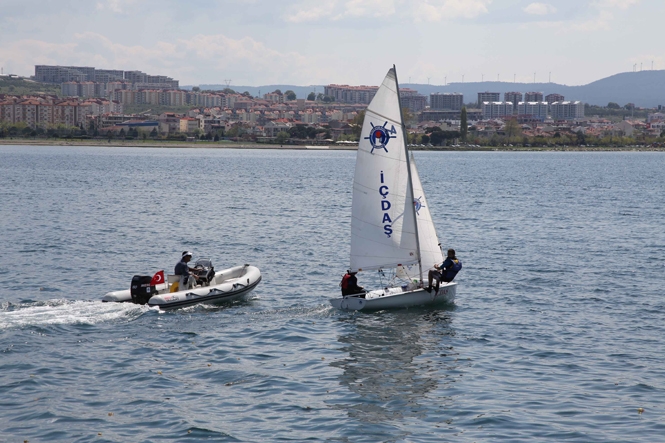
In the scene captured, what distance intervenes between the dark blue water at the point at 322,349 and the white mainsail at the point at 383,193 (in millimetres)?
2486

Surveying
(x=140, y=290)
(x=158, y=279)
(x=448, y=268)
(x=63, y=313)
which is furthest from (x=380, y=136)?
(x=63, y=313)

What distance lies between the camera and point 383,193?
29.3 m

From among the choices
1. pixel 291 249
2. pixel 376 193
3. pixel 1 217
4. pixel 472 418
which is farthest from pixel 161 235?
pixel 472 418

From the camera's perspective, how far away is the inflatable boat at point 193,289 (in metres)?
28.9

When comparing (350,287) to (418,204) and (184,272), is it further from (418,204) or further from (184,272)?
(184,272)

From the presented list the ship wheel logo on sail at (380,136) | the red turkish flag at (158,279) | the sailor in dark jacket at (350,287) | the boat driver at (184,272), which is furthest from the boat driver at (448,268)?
the red turkish flag at (158,279)

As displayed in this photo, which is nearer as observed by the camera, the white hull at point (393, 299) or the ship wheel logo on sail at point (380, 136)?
the ship wheel logo on sail at point (380, 136)

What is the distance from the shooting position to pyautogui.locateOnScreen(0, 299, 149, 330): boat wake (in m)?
26.4

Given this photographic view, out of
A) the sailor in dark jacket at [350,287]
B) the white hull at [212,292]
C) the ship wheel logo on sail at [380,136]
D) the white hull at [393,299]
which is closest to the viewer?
the ship wheel logo on sail at [380,136]

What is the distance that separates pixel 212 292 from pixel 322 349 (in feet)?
22.9

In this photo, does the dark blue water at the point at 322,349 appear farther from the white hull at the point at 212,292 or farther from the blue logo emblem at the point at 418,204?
the blue logo emblem at the point at 418,204

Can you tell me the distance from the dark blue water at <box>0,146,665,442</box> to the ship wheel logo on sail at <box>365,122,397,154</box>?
6026 mm

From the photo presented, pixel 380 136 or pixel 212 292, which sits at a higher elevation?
pixel 380 136

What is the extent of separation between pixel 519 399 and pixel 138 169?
120 m
